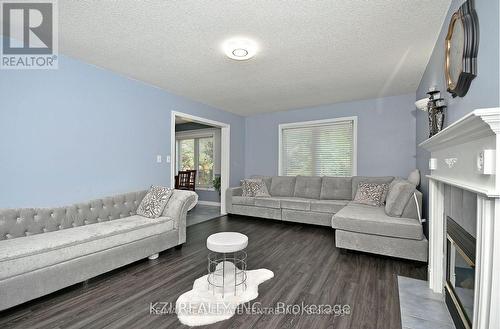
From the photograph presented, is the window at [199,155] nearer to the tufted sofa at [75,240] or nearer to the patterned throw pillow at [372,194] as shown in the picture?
the tufted sofa at [75,240]

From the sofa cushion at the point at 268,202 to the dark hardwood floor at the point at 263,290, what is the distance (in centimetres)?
130

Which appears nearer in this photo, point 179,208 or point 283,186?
point 179,208

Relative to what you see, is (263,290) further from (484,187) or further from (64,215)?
(64,215)

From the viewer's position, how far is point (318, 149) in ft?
17.1

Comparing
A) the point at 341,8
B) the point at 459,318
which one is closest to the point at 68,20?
the point at 341,8

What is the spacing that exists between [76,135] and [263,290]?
9.78 ft

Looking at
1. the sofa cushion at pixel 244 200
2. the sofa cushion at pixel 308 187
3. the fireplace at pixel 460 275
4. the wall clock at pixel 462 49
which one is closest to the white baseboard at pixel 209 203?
the sofa cushion at pixel 244 200

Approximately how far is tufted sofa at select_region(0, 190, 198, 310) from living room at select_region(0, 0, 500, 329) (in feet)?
0.05

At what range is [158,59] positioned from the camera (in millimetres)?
2832

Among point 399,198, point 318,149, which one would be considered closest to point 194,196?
point 399,198

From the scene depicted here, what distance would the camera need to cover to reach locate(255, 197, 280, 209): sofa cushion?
4562 millimetres

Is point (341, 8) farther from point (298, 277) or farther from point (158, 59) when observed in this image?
point (298, 277)

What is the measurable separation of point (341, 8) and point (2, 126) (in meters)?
3.56

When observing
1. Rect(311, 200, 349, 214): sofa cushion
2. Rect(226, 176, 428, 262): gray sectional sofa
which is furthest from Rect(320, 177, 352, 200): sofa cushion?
Rect(311, 200, 349, 214): sofa cushion
